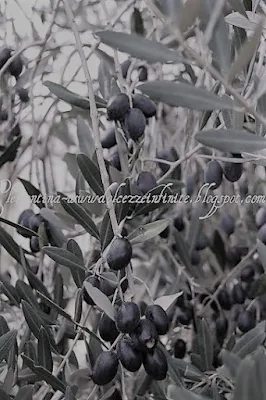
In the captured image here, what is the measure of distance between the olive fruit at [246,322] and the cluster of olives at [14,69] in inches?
15.3

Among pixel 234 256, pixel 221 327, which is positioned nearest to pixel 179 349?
pixel 221 327

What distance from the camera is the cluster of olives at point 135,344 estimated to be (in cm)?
53

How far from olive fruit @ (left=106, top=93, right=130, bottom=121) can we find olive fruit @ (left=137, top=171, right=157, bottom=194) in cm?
6

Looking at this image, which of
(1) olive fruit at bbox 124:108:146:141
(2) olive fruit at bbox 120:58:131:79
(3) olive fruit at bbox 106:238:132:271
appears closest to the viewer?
(3) olive fruit at bbox 106:238:132:271

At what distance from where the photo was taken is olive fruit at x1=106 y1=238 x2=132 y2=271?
0.55m

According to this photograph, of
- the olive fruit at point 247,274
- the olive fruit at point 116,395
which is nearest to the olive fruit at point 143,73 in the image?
the olive fruit at point 247,274

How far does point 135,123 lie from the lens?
0.66 meters

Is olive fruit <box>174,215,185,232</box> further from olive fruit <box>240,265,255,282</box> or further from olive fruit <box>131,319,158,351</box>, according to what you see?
olive fruit <box>131,319,158,351</box>

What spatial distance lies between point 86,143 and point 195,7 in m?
0.37

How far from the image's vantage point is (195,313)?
95cm

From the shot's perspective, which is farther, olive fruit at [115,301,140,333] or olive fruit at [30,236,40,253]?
olive fruit at [30,236,40,253]

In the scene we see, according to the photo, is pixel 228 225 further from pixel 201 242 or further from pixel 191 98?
pixel 191 98

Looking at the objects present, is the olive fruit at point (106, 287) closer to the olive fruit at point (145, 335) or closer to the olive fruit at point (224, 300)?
the olive fruit at point (145, 335)

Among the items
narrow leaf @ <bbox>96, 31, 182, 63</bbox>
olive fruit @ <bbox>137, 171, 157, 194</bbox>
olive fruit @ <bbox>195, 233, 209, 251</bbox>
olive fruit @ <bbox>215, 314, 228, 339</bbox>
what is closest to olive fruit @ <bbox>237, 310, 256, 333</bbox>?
olive fruit @ <bbox>215, 314, 228, 339</bbox>
